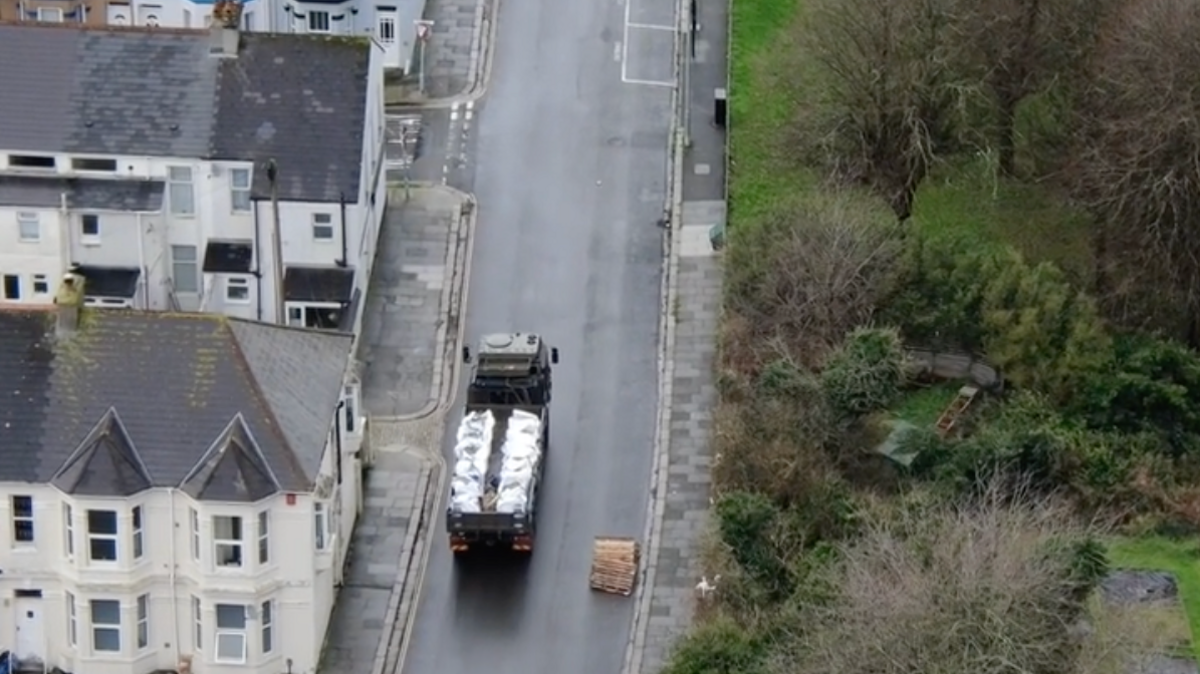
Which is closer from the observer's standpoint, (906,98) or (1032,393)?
(1032,393)

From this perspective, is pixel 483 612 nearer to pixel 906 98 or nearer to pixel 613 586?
pixel 613 586

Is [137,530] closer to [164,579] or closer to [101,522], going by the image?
[101,522]

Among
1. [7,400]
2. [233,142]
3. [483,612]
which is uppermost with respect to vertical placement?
[233,142]

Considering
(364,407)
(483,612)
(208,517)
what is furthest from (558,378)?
(208,517)

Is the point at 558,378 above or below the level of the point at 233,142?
below

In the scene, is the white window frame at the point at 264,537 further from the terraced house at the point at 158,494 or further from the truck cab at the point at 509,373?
the truck cab at the point at 509,373

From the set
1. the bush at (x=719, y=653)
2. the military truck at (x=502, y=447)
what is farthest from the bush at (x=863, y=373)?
the bush at (x=719, y=653)
